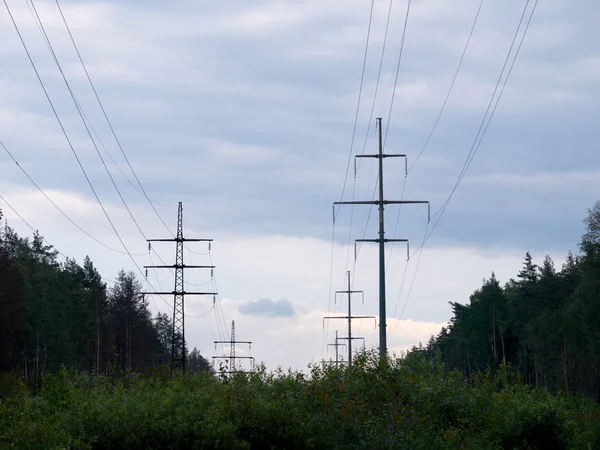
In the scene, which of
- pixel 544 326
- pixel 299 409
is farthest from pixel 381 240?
pixel 544 326

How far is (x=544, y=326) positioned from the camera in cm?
9456

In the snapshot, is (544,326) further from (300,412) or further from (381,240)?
(300,412)

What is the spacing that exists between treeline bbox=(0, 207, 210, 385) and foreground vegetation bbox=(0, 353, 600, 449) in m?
24.0

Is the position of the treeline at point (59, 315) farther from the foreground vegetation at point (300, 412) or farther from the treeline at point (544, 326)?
the treeline at point (544, 326)

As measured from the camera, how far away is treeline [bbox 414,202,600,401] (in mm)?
76812

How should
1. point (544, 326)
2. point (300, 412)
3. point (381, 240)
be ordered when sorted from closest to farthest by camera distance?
point (300, 412)
point (381, 240)
point (544, 326)

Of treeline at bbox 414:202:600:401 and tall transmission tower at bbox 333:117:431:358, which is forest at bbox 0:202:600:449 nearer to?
tall transmission tower at bbox 333:117:431:358

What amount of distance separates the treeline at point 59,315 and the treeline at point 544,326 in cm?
3595

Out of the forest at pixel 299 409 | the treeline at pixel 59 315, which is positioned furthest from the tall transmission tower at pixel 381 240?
the treeline at pixel 59 315

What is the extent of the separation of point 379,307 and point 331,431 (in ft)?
39.1

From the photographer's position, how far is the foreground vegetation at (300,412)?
2719 cm

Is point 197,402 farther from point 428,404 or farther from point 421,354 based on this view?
point 421,354

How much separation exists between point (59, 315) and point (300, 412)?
244 ft

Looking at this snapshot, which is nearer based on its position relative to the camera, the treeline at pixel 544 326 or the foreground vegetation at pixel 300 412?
the foreground vegetation at pixel 300 412
